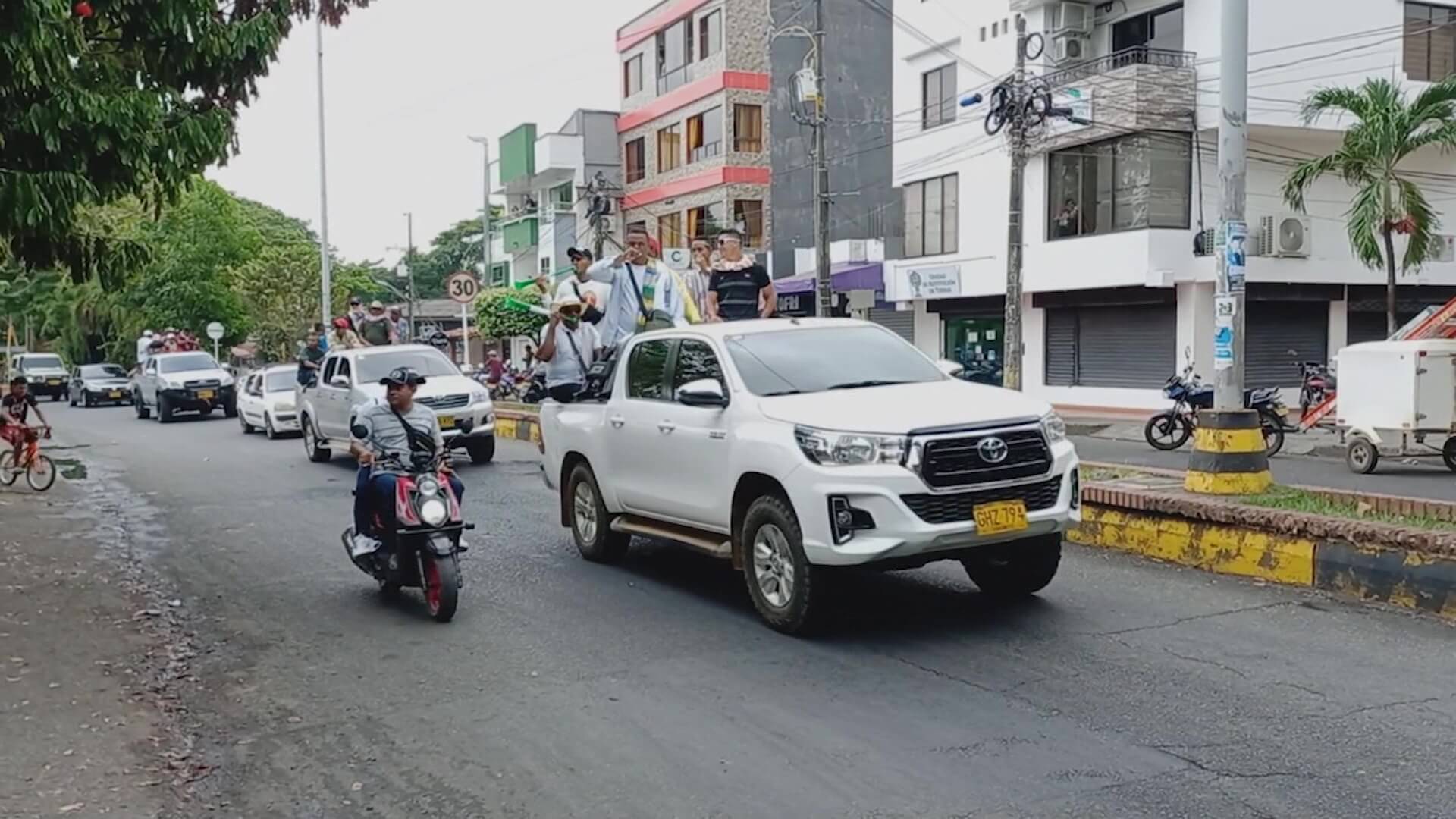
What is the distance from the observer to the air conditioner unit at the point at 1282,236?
2655 centimetres

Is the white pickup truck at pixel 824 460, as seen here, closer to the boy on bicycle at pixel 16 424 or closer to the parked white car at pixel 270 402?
the boy on bicycle at pixel 16 424

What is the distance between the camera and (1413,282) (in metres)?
28.8

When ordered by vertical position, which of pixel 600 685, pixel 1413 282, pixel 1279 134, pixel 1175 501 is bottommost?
pixel 600 685

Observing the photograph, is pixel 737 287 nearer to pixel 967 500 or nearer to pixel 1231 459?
pixel 1231 459

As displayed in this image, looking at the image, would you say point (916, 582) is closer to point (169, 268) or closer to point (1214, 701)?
point (1214, 701)

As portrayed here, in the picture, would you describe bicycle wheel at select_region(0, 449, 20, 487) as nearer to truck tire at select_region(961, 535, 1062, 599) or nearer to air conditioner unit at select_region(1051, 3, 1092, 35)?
truck tire at select_region(961, 535, 1062, 599)

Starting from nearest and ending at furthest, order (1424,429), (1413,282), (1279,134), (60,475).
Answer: (1424,429) < (60,475) < (1279,134) < (1413,282)

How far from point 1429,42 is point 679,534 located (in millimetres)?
25556

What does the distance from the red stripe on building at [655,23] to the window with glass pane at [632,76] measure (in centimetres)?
55

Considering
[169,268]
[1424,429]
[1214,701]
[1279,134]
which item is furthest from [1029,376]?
[169,268]

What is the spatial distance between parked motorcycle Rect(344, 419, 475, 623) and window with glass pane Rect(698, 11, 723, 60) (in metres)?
34.3

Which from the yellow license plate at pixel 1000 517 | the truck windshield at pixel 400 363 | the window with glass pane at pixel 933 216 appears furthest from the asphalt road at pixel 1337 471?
the window with glass pane at pixel 933 216

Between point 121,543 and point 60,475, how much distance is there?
25.0ft

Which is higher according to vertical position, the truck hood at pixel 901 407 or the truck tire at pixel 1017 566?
the truck hood at pixel 901 407
